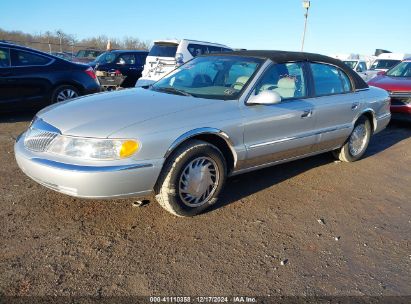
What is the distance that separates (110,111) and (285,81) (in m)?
2.03

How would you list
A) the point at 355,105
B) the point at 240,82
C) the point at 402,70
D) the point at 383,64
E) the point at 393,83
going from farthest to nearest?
the point at 383,64, the point at 402,70, the point at 393,83, the point at 355,105, the point at 240,82

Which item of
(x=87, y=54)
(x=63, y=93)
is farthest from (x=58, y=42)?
(x=63, y=93)

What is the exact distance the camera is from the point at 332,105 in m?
4.88

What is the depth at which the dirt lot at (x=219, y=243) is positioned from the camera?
269 cm

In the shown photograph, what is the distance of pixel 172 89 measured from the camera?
4.33 meters

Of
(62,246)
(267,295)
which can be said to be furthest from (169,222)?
(267,295)

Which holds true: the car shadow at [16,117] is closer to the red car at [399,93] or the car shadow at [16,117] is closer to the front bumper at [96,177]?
→ the front bumper at [96,177]

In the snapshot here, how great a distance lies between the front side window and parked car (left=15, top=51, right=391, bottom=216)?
0.04 feet

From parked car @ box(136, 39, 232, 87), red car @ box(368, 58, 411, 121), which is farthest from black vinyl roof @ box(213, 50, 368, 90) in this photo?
parked car @ box(136, 39, 232, 87)

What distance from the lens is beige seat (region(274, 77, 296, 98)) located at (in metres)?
4.33

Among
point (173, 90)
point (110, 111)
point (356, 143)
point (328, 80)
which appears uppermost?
point (328, 80)

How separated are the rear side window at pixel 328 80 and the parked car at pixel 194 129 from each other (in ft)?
0.05

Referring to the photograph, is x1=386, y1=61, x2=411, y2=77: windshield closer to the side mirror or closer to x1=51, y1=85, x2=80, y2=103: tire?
the side mirror

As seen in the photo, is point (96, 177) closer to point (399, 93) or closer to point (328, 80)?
point (328, 80)
